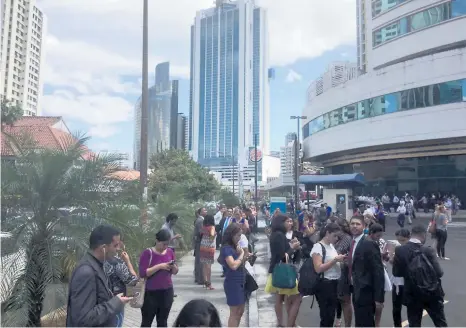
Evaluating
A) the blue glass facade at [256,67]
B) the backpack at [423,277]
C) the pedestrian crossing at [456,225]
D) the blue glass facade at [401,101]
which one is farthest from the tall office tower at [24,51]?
the backpack at [423,277]

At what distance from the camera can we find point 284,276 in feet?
19.0

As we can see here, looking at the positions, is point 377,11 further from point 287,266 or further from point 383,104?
point 287,266

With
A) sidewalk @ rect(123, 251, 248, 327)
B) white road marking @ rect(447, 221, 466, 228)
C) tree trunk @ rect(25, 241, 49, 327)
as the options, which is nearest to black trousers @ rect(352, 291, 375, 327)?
sidewalk @ rect(123, 251, 248, 327)

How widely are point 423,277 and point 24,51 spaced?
417ft

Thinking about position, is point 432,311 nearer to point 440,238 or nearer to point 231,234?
point 231,234

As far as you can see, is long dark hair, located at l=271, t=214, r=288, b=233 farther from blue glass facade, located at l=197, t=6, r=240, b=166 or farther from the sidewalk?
blue glass facade, located at l=197, t=6, r=240, b=166

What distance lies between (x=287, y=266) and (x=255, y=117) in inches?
6602

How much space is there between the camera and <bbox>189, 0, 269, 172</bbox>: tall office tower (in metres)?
169

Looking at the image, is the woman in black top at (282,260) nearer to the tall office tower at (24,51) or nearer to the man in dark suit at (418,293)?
the man in dark suit at (418,293)

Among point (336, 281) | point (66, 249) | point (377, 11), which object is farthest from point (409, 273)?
point (377, 11)

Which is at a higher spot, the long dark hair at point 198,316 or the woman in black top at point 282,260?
the long dark hair at point 198,316

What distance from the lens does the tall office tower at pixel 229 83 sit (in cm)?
16875

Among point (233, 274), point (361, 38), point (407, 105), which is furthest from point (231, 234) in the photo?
point (361, 38)

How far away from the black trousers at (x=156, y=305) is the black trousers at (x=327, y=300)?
1881 mm
